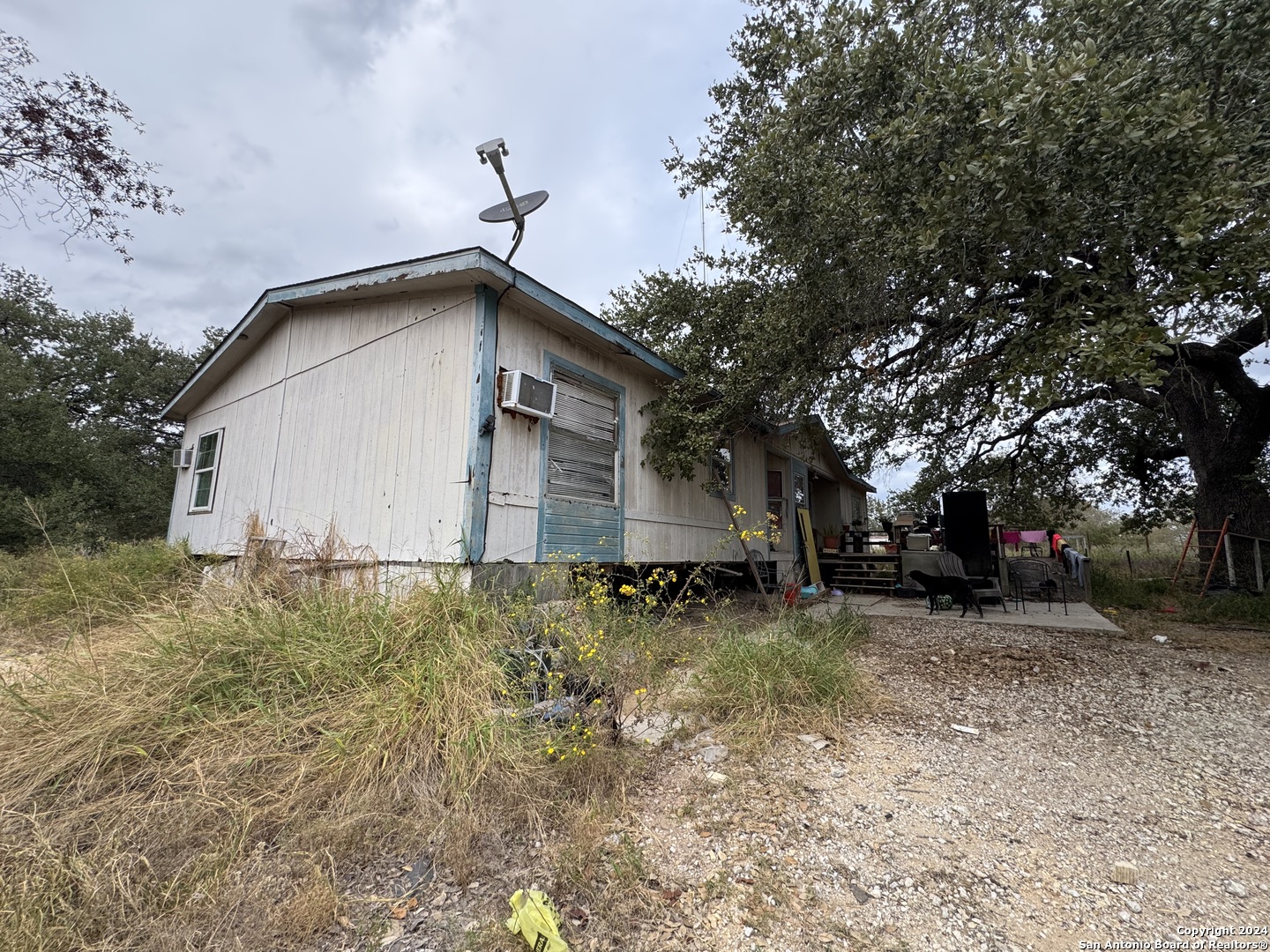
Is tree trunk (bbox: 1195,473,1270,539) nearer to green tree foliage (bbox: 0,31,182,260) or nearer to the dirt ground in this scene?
the dirt ground

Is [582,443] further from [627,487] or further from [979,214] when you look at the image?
[979,214]

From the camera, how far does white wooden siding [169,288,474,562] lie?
173 inches

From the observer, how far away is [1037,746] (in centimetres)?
290

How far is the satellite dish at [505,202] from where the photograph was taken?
15.3ft

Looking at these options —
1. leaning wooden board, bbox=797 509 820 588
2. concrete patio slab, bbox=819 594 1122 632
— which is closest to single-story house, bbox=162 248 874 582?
concrete patio slab, bbox=819 594 1122 632

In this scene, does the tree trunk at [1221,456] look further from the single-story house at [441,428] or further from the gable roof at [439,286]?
the gable roof at [439,286]

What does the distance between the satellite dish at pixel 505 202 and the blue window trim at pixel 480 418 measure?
0.54 m

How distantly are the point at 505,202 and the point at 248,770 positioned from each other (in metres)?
5.02

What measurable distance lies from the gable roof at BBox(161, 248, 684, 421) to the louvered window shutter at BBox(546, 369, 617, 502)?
0.54 meters

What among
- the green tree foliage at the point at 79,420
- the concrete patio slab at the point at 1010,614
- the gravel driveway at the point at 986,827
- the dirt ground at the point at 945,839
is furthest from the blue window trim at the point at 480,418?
the green tree foliage at the point at 79,420

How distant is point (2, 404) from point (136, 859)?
15.0 metres

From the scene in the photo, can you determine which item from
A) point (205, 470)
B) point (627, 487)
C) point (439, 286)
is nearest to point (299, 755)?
point (439, 286)

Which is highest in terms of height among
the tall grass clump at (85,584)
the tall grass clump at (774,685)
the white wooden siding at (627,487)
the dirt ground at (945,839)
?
the white wooden siding at (627,487)

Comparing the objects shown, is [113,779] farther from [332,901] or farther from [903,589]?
[903,589]
